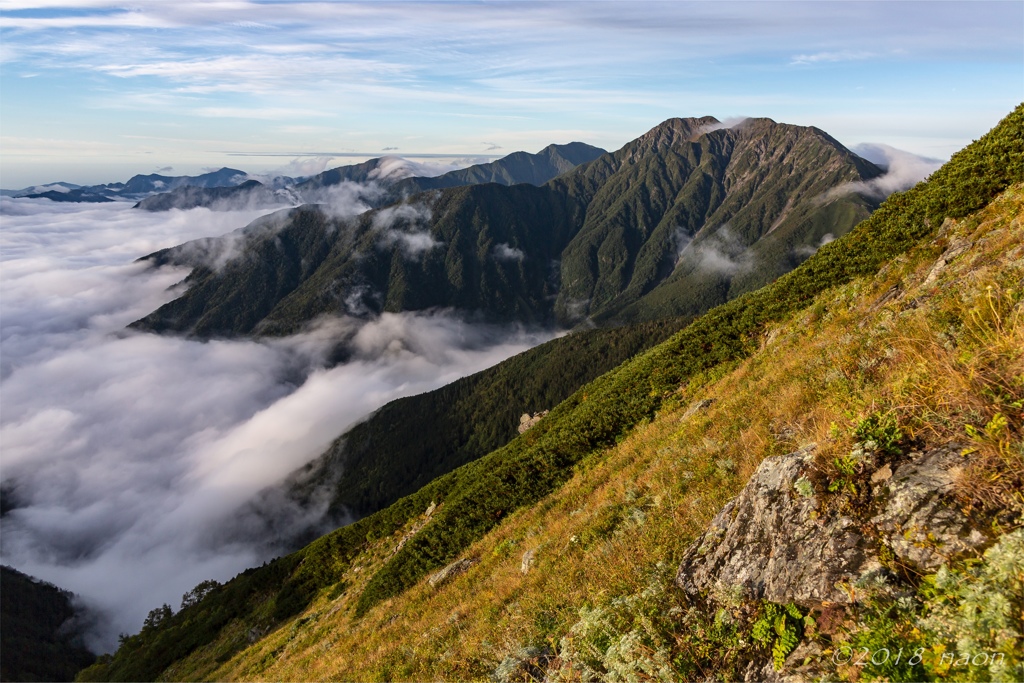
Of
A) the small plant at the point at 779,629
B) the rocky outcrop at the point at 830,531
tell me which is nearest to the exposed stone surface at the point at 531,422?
the rocky outcrop at the point at 830,531

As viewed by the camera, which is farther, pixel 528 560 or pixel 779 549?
pixel 528 560

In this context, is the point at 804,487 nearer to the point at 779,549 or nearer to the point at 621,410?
the point at 779,549

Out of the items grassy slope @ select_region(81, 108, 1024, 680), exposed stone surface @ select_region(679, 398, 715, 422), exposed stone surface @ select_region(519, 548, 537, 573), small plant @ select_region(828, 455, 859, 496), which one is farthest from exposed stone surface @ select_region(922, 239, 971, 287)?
exposed stone surface @ select_region(519, 548, 537, 573)

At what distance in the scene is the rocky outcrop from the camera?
4.46 meters

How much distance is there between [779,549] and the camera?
541 cm

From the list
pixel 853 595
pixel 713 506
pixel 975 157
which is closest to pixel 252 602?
pixel 713 506

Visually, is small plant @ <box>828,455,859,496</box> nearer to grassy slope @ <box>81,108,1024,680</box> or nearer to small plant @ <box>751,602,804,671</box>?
small plant @ <box>751,602,804,671</box>

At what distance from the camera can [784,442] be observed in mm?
8008

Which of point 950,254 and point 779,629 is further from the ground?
point 950,254

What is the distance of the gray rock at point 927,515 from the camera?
4.25m

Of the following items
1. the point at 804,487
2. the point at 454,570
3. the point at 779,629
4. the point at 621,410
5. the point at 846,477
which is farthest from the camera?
the point at 621,410

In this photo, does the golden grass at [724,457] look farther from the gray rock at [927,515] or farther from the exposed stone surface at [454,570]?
the exposed stone surface at [454,570]

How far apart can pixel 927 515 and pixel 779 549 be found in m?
1.47

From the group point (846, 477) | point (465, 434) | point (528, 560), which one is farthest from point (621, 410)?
point (465, 434)
